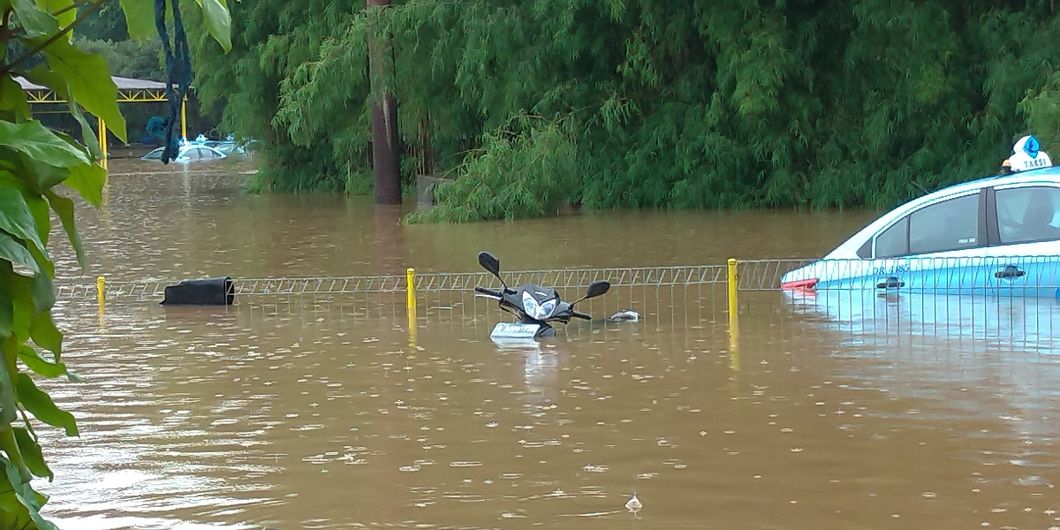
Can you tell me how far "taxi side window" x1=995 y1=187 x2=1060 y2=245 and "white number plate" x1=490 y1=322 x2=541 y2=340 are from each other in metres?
4.10

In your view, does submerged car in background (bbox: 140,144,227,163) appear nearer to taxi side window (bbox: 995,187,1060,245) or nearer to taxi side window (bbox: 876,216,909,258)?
taxi side window (bbox: 876,216,909,258)

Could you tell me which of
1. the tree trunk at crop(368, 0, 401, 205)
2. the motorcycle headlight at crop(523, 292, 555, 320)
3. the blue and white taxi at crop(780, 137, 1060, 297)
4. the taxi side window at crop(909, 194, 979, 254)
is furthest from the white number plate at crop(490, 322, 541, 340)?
the tree trunk at crop(368, 0, 401, 205)

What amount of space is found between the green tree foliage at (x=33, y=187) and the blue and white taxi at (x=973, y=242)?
1155cm

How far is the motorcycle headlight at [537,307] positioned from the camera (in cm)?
1279

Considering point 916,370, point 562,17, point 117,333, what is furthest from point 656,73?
point 916,370

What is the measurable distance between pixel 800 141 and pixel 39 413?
2801 cm

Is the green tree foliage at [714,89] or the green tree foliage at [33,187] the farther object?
the green tree foliage at [714,89]

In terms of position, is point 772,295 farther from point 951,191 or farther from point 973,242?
point 973,242

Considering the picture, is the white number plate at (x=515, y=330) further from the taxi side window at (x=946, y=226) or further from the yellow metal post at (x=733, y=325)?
the taxi side window at (x=946, y=226)

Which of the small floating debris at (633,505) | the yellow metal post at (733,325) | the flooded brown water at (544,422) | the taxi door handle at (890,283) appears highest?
the taxi door handle at (890,283)

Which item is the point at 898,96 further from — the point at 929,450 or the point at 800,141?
the point at 929,450

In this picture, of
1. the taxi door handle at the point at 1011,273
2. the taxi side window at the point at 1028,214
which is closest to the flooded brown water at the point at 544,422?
the taxi door handle at the point at 1011,273

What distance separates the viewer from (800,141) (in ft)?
96.1

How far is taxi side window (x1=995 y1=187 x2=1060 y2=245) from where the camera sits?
12.8 m
